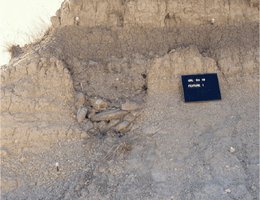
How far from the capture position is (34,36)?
8.84 meters

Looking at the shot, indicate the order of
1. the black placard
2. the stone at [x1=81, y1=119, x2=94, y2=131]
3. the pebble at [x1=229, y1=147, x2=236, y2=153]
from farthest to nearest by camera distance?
1. the black placard
2. the stone at [x1=81, y1=119, x2=94, y2=131]
3. the pebble at [x1=229, y1=147, x2=236, y2=153]

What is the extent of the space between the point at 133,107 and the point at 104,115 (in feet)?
1.59

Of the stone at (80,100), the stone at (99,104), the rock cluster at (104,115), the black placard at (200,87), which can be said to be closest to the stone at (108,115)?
the rock cluster at (104,115)

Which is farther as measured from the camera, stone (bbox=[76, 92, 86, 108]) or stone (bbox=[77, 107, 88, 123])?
stone (bbox=[76, 92, 86, 108])

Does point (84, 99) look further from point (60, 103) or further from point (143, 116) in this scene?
point (143, 116)

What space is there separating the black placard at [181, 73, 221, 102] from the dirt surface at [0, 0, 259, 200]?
0.41 feet

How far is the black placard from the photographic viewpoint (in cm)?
779

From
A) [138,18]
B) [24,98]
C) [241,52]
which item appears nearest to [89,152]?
[24,98]

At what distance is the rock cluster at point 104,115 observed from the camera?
7.59 m

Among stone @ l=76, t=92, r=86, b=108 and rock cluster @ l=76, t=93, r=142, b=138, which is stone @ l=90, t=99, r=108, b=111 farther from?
stone @ l=76, t=92, r=86, b=108

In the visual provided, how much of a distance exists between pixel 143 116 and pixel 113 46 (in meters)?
1.43

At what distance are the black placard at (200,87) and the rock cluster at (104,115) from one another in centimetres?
81

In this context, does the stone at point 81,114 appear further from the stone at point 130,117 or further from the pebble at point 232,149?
the pebble at point 232,149

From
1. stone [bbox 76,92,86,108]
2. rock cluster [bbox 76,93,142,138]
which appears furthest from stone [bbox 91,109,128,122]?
stone [bbox 76,92,86,108]
